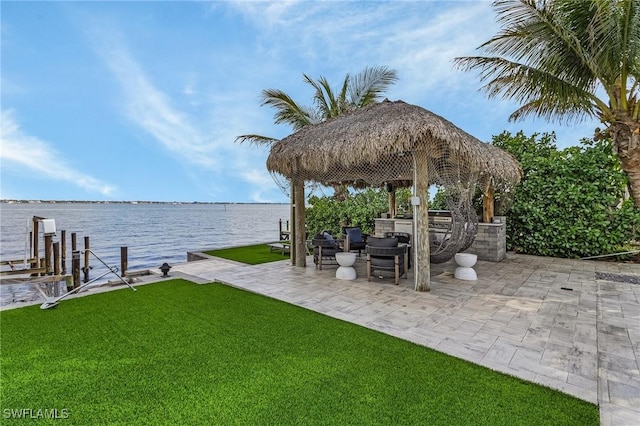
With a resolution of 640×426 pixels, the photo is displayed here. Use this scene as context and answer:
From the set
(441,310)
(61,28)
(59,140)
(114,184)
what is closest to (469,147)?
(441,310)

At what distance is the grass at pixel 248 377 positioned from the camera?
2104 millimetres

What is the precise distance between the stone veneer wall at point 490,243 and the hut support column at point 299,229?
14.5ft

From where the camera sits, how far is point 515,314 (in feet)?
13.0

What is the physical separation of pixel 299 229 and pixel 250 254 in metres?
2.94

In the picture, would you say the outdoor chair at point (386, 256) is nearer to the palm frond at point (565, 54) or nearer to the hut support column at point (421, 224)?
the hut support column at point (421, 224)

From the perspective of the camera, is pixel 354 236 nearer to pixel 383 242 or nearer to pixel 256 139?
pixel 383 242

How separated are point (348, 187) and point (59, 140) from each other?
24.5 m

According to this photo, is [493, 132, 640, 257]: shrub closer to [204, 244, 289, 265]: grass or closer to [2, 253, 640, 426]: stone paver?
[2, 253, 640, 426]: stone paver

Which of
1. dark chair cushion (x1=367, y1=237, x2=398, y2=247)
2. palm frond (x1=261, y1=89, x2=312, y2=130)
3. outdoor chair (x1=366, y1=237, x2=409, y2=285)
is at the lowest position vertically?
outdoor chair (x1=366, y1=237, x2=409, y2=285)

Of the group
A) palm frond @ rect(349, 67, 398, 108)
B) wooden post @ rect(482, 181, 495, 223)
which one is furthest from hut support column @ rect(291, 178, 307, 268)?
palm frond @ rect(349, 67, 398, 108)

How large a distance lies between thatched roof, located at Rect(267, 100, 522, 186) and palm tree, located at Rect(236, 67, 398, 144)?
16.4ft

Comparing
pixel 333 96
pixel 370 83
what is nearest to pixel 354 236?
pixel 333 96

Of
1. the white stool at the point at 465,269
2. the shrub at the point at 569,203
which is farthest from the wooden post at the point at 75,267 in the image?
the shrub at the point at 569,203

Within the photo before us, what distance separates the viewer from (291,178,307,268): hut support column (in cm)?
718
